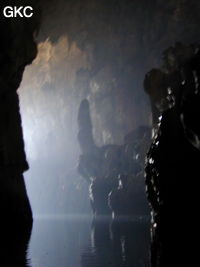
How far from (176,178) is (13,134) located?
77.4 ft

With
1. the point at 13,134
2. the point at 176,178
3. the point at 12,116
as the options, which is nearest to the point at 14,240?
the point at 13,134

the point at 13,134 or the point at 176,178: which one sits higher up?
the point at 13,134

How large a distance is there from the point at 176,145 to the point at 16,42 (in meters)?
22.4

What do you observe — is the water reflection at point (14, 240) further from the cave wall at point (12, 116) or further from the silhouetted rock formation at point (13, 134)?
the cave wall at point (12, 116)

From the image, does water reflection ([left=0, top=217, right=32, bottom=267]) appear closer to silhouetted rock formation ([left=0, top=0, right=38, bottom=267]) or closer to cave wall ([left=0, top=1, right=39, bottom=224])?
silhouetted rock formation ([left=0, top=0, right=38, bottom=267])

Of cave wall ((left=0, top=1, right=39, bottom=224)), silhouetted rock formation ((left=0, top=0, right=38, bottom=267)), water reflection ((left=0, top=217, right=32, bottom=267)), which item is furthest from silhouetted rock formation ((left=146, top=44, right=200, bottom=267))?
cave wall ((left=0, top=1, right=39, bottom=224))

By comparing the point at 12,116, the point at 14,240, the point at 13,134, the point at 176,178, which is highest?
the point at 12,116

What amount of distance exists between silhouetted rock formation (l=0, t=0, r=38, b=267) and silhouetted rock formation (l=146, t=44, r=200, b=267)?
14852 millimetres

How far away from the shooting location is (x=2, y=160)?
28344mm

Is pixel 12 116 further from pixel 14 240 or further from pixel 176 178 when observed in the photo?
pixel 176 178

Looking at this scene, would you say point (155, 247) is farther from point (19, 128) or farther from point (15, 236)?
point (19, 128)

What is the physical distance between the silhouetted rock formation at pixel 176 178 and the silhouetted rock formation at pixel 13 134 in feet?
48.7

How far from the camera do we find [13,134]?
3241cm

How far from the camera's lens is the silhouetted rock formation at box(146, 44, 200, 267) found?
9.55m
